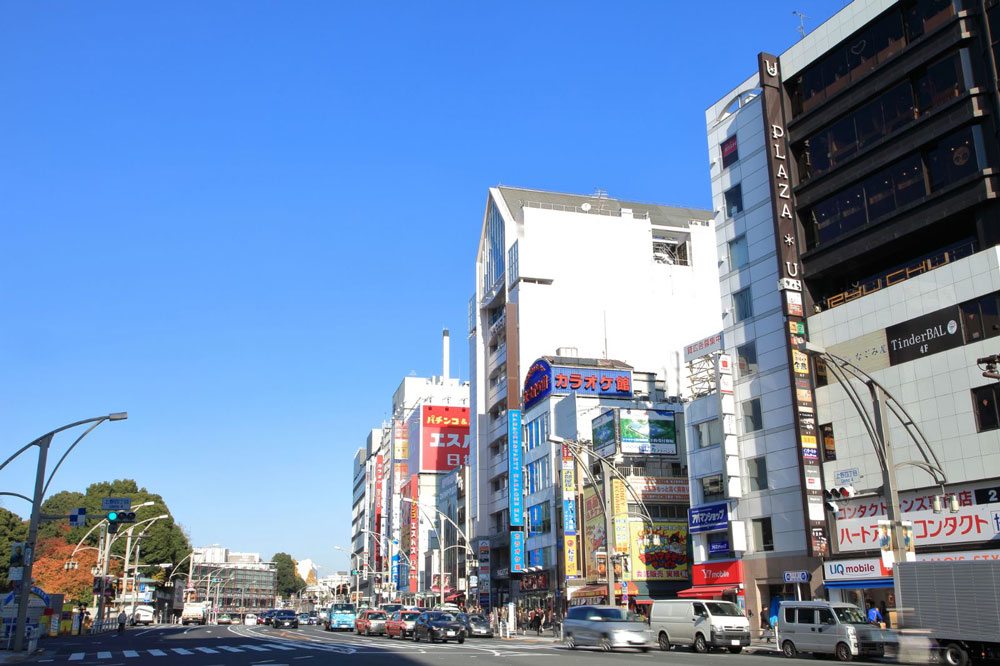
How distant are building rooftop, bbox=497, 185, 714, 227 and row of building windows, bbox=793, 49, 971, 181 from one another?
50.4 metres

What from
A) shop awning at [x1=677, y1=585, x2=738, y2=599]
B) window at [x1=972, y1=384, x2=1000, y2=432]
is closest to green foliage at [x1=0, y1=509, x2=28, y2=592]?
shop awning at [x1=677, y1=585, x2=738, y2=599]

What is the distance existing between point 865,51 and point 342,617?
49.8m

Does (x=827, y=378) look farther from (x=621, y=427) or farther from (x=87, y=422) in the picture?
(x=87, y=422)

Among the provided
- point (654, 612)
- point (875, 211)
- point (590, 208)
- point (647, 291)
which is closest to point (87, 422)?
point (654, 612)

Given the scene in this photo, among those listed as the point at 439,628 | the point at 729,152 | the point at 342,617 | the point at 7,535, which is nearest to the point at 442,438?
the point at 7,535

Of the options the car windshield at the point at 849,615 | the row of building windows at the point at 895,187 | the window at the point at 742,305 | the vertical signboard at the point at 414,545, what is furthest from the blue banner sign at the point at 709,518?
the vertical signboard at the point at 414,545

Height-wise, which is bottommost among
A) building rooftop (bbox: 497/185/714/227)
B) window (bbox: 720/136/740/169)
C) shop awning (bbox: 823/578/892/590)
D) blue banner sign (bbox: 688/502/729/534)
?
shop awning (bbox: 823/578/892/590)

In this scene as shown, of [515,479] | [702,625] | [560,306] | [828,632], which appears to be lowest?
[702,625]

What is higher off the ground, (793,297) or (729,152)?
(729,152)

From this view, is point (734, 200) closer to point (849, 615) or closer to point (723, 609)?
point (723, 609)

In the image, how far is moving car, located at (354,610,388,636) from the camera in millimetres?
53969

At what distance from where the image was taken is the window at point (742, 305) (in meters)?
50.1

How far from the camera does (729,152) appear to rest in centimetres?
5319

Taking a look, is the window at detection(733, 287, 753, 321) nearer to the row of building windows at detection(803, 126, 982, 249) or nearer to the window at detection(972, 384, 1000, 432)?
the row of building windows at detection(803, 126, 982, 249)
